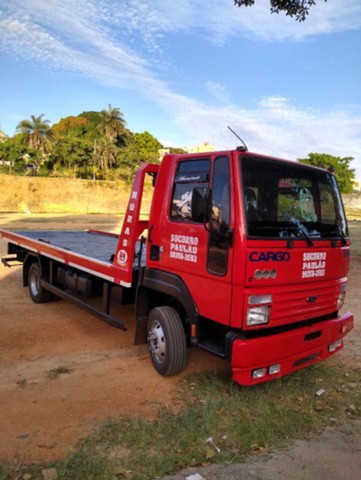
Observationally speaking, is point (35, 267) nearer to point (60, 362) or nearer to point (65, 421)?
point (60, 362)

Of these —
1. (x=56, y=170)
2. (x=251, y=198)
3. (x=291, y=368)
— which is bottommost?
(x=291, y=368)

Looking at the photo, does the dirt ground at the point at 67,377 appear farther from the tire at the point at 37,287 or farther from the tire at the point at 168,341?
the tire at the point at 37,287

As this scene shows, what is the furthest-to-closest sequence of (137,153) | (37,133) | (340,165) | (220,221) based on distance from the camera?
(340,165) → (137,153) → (37,133) → (220,221)

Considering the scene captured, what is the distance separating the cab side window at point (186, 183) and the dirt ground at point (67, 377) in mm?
1845

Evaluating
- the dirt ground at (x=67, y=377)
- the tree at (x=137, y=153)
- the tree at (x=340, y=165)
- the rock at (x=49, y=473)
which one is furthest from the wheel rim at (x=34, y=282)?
the tree at (x=340, y=165)

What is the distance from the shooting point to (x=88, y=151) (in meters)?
57.3

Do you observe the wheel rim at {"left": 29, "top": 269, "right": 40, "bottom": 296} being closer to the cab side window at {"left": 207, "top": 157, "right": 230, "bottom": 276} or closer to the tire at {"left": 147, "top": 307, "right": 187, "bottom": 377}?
the tire at {"left": 147, "top": 307, "right": 187, "bottom": 377}

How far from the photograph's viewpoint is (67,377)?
448cm

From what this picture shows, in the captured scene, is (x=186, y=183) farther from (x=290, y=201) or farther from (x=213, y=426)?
(x=213, y=426)

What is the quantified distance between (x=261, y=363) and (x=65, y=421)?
181 centimetres

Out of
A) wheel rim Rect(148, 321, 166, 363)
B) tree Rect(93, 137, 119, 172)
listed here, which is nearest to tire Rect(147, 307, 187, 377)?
wheel rim Rect(148, 321, 166, 363)

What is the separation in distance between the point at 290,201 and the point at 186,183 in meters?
1.07

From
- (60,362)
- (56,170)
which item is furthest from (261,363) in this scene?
(56,170)

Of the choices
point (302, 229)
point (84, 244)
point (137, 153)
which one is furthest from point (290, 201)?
point (137, 153)
